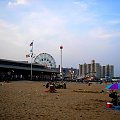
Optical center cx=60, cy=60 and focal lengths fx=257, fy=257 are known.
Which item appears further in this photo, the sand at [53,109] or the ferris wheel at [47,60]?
the ferris wheel at [47,60]

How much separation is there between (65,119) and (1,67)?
7835 cm

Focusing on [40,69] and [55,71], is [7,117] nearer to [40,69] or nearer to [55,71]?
[40,69]

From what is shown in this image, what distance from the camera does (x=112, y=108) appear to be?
1641 cm

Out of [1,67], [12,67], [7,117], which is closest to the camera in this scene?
[7,117]

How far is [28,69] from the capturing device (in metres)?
103

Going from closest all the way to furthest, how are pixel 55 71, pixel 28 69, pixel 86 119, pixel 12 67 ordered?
pixel 86 119
pixel 12 67
pixel 28 69
pixel 55 71

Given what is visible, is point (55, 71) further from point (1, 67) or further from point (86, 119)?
point (86, 119)

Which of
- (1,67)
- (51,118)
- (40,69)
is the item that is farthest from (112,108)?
(40,69)

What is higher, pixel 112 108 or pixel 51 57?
pixel 51 57

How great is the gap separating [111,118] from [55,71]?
11626 centimetres

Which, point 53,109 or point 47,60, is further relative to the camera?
point 47,60

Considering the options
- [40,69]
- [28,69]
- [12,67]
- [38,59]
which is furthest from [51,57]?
[12,67]

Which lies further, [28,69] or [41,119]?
[28,69]

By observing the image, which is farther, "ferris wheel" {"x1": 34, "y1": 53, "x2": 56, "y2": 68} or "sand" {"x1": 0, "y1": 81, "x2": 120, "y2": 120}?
"ferris wheel" {"x1": 34, "y1": 53, "x2": 56, "y2": 68}
